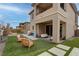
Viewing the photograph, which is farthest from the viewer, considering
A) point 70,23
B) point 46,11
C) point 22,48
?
point 70,23

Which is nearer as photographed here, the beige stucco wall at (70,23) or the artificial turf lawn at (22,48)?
the artificial turf lawn at (22,48)

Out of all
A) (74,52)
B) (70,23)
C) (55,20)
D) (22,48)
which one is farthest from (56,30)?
(22,48)

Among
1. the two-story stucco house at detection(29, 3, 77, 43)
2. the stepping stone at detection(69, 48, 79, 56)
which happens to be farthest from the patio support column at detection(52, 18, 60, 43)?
the stepping stone at detection(69, 48, 79, 56)

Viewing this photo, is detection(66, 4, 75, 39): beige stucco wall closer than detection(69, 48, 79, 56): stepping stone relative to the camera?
No

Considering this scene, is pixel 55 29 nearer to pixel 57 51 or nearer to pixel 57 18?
pixel 57 18

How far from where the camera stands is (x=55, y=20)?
10.9 ft

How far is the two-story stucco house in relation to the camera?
3309 mm

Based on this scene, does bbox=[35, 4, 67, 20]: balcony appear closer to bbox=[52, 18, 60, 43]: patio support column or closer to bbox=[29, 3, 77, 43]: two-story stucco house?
bbox=[29, 3, 77, 43]: two-story stucco house

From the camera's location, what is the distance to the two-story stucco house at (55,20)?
3.31 m

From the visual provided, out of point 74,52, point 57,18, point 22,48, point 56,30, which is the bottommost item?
point 74,52

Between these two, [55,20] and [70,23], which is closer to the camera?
[55,20]

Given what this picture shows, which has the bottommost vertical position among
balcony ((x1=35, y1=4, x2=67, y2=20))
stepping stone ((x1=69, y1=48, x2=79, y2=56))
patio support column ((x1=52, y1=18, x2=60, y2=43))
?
stepping stone ((x1=69, y1=48, x2=79, y2=56))

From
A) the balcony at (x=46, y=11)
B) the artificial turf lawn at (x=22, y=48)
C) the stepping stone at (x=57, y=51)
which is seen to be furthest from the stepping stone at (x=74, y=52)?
the balcony at (x=46, y=11)

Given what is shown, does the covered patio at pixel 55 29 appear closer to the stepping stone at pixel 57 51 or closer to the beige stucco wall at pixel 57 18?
the beige stucco wall at pixel 57 18
